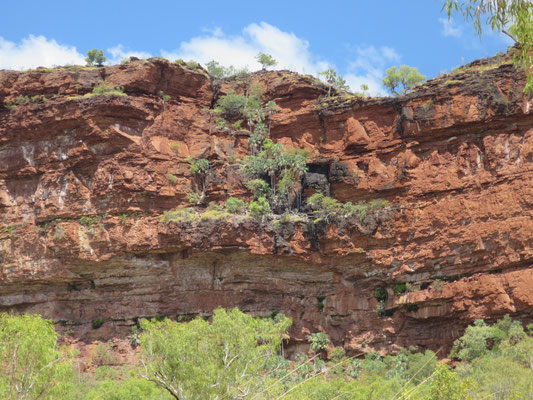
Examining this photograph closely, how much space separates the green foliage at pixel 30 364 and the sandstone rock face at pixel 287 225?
21.5m

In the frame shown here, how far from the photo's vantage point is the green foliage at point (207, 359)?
81.6 feet

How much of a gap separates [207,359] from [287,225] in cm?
1944

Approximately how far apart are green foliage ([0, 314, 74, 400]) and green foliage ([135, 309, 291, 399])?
3354 mm

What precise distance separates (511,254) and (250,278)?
16.5 meters

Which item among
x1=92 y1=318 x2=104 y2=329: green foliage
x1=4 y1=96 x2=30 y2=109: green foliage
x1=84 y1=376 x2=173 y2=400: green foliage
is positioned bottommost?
x1=84 y1=376 x2=173 y2=400: green foliage

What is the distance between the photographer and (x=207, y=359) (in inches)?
1011

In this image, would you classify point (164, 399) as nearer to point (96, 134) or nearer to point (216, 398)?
point (216, 398)

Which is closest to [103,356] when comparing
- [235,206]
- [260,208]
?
[235,206]

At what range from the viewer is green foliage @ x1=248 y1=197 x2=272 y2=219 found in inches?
1777

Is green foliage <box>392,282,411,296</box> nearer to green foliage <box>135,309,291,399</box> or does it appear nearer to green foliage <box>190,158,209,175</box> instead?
green foliage <box>190,158,209,175</box>

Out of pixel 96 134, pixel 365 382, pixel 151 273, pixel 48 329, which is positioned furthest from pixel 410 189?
pixel 48 329

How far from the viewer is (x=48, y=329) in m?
23.5

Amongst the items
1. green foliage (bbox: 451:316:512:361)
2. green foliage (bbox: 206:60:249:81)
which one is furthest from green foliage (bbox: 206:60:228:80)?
green foliage (bbox: 451:316:512:361)

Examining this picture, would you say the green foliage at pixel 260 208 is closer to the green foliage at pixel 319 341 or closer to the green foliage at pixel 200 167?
the green foliage at pixel 200 167
